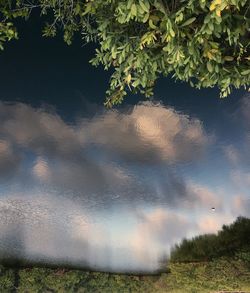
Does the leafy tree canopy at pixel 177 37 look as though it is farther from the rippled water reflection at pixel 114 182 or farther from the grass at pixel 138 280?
the grass at pixel 138 280

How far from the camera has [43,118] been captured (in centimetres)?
1320

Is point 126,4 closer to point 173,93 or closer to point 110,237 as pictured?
point 173,93

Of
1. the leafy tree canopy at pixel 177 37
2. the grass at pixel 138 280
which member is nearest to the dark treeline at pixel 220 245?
the grass at pixel 138 280

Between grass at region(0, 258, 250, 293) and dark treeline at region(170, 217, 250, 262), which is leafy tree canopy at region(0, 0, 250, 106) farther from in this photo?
grass at region(0, 258, 250, 293)

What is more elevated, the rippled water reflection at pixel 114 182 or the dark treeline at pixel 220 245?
the rippled water reflection at pixel 114 182

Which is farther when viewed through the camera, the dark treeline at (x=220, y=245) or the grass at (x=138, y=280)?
the dark treeline at (x=220, y=245)

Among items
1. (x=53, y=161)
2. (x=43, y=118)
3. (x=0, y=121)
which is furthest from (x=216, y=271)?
(x=0, y=121)

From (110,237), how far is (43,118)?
601cm

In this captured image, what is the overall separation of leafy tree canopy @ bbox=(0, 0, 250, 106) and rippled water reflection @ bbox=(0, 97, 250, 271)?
9.09 meters

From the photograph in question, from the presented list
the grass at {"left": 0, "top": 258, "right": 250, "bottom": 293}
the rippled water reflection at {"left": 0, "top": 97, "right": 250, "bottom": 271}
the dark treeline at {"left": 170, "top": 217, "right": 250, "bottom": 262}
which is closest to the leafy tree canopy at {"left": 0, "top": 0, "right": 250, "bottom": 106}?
the rippled water reflection at {"left": 0, "top": 97, "right": 250, "bottom": 271}

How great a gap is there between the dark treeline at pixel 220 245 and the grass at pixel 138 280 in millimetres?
368

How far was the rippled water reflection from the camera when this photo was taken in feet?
43.8

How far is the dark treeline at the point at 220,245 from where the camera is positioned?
1570 centimetres

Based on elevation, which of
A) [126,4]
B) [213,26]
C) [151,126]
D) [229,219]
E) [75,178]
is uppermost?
[151,126]
